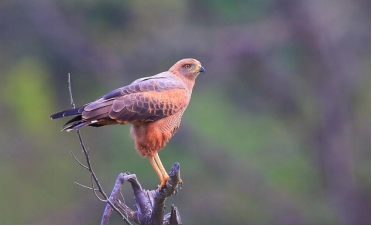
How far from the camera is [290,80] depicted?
15.6 meters

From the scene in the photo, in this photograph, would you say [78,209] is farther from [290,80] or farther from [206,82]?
[290,80]

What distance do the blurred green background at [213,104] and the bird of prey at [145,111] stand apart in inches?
320

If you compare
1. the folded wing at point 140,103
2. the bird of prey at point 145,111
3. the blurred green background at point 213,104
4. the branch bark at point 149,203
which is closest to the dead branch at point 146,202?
the branch bark at point 149,203

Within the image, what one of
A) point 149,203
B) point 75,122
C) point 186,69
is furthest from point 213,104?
point 75,122

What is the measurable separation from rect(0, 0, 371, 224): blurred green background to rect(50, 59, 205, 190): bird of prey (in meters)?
8.14

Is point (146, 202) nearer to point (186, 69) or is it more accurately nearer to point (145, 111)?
point (145, 111)

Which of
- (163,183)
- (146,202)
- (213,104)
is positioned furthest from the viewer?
(213,104)

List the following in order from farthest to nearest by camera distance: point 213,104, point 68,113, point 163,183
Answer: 1. point 213,104
2. point 163,183
3. point 68,113

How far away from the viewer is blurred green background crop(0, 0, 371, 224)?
46.3ft

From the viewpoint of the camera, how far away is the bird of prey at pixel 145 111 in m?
4.84

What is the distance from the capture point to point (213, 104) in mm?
14844

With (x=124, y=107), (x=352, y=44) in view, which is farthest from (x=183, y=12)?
(x=124, y=107)

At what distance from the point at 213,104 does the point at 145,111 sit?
32.3 ft

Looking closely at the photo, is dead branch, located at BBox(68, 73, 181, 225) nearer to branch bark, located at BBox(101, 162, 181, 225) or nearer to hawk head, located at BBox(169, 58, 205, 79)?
branch bark, located at BBox(101, 162, 181, 225)
